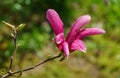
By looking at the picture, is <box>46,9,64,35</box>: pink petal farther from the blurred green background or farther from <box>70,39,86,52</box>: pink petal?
the blurred green background

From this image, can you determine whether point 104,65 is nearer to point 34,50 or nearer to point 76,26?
point 34,50

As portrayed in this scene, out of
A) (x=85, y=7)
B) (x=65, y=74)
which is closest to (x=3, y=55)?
(x=65, y=74)

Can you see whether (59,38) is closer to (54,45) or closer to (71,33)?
(71,33)

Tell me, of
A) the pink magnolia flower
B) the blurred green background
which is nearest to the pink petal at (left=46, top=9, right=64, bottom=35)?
the pink magnolia flower

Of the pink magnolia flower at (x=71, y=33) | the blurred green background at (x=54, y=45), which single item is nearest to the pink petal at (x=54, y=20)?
the pink magnolia flower at (x=71, y=33)

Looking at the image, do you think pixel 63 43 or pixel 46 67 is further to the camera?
pixel 46 67

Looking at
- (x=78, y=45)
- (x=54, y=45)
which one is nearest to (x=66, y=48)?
(x=78, y=45)
